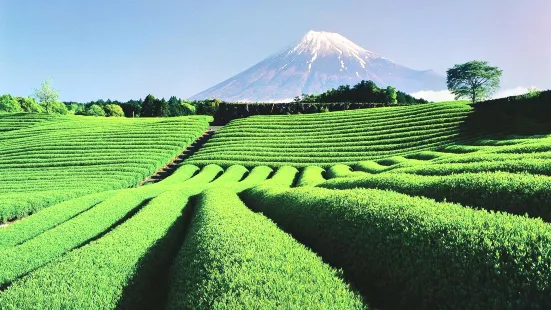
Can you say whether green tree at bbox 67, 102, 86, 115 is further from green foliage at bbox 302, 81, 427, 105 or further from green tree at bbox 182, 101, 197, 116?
green foliage at bbox 302, 81, 427, 105

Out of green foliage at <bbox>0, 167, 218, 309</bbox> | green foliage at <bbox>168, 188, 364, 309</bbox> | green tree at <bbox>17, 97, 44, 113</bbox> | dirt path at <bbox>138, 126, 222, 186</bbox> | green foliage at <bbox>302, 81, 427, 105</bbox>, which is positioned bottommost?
dirt path at <bbox>138, 126, 222, 186</bbox>

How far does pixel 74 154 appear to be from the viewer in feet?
157

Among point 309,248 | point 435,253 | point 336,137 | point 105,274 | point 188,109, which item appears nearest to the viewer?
point 435,253

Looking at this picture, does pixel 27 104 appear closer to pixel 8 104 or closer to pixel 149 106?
pixel 8 104

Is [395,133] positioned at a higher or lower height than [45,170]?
higher

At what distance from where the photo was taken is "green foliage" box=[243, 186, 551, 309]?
5.80 meters

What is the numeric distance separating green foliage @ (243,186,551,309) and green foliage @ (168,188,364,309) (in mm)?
893

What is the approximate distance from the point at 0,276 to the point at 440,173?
58.1 feet

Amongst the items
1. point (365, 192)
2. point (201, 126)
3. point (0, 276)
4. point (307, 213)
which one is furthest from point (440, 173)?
point (201, 126)

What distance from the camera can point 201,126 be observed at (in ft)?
212

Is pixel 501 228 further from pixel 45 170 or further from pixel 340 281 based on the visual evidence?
pixel 45 170

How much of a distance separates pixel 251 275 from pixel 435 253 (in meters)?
3.62

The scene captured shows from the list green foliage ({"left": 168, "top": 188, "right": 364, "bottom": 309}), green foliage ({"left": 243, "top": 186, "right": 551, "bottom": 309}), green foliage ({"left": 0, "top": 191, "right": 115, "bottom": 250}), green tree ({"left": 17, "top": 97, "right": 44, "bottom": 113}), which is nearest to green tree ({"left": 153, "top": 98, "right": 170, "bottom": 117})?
green tree ({"left": 17, "top": 97, "right": 44, "bottom": 113})

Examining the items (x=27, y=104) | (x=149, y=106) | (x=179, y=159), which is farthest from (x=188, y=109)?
(x=179, y=159)
